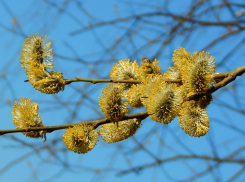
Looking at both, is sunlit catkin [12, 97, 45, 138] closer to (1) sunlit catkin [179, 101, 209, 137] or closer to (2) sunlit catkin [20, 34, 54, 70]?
(2) sunlit catkin [20, 34, 54, 70]

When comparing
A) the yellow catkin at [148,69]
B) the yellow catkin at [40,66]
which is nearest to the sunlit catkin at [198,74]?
the yellow catkin at [148,69]

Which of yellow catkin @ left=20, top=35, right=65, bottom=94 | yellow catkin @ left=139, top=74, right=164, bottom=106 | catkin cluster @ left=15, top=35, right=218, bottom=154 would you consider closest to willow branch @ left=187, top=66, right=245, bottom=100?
catkin cluster @ left=15, top=35, right=218, bottom=154

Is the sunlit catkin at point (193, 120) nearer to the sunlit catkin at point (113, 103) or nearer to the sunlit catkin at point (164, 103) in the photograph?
the sunlit catkin at point (164, 103)

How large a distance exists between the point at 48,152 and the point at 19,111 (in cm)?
147

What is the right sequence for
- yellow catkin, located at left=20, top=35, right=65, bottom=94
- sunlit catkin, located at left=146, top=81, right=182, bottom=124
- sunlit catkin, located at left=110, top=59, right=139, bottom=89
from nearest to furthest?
sunlit catkin, located at left=146, top=81, right=182, bottom=124 < yellow catkin, located at left=20, top=35, right=65, bottom=94 < sunlit catkin, located at left=110, top=59, right=139, bottom=89

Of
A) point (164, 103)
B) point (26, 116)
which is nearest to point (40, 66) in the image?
point (26, 116)

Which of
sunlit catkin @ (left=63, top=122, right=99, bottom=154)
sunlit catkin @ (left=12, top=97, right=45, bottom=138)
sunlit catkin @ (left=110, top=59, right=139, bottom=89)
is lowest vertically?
sunlit catkin @ (left=63, top=122, right=99, bottom=154)

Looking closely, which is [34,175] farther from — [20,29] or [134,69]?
[134,69]

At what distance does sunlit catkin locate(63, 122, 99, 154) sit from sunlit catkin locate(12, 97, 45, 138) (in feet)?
0.31

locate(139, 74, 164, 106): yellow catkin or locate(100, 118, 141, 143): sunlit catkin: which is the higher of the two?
locate(139, 74, 164, 106): yellow catkin

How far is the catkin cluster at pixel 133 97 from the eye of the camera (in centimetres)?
90

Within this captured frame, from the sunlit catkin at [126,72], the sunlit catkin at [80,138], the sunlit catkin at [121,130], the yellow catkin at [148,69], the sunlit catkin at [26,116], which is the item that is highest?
the sunlit catkin at [126,72]

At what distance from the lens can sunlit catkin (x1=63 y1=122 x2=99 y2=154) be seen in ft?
3.02

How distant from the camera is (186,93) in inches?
37.3
